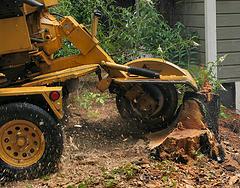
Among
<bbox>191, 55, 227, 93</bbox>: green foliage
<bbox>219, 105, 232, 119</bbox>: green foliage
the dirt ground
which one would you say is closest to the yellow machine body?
the dirt ground

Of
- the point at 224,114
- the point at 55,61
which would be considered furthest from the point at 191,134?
the point at 224,114

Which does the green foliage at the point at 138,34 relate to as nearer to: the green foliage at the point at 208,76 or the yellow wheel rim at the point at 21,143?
the green foliage at the point at 208,76

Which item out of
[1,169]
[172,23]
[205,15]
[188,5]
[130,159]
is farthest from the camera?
[172,23]

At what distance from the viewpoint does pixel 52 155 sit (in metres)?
5.73

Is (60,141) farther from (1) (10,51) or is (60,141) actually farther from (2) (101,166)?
(1) (10,51)

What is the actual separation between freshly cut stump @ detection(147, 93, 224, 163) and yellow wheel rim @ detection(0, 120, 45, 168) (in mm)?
1316

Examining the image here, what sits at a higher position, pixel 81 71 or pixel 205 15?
pixel 205 15

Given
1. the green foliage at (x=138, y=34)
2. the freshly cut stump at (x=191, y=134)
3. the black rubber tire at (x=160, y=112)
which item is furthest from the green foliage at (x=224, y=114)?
the black rubber tire at (x=160, y=112)

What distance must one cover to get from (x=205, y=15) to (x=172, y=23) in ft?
5.24

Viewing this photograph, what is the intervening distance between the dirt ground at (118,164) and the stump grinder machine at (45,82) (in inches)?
10.8

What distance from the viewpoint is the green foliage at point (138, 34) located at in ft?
30.6

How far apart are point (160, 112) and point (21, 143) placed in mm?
2058

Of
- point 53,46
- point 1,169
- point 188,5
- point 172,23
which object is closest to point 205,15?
point 188,5

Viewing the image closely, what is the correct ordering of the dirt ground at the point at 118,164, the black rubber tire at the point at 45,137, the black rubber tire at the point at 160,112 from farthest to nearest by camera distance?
the black rubber tire at the point at 160,112 → the black rubber tire at the point at 45,137 → the dirt ground at the point at 118,164
